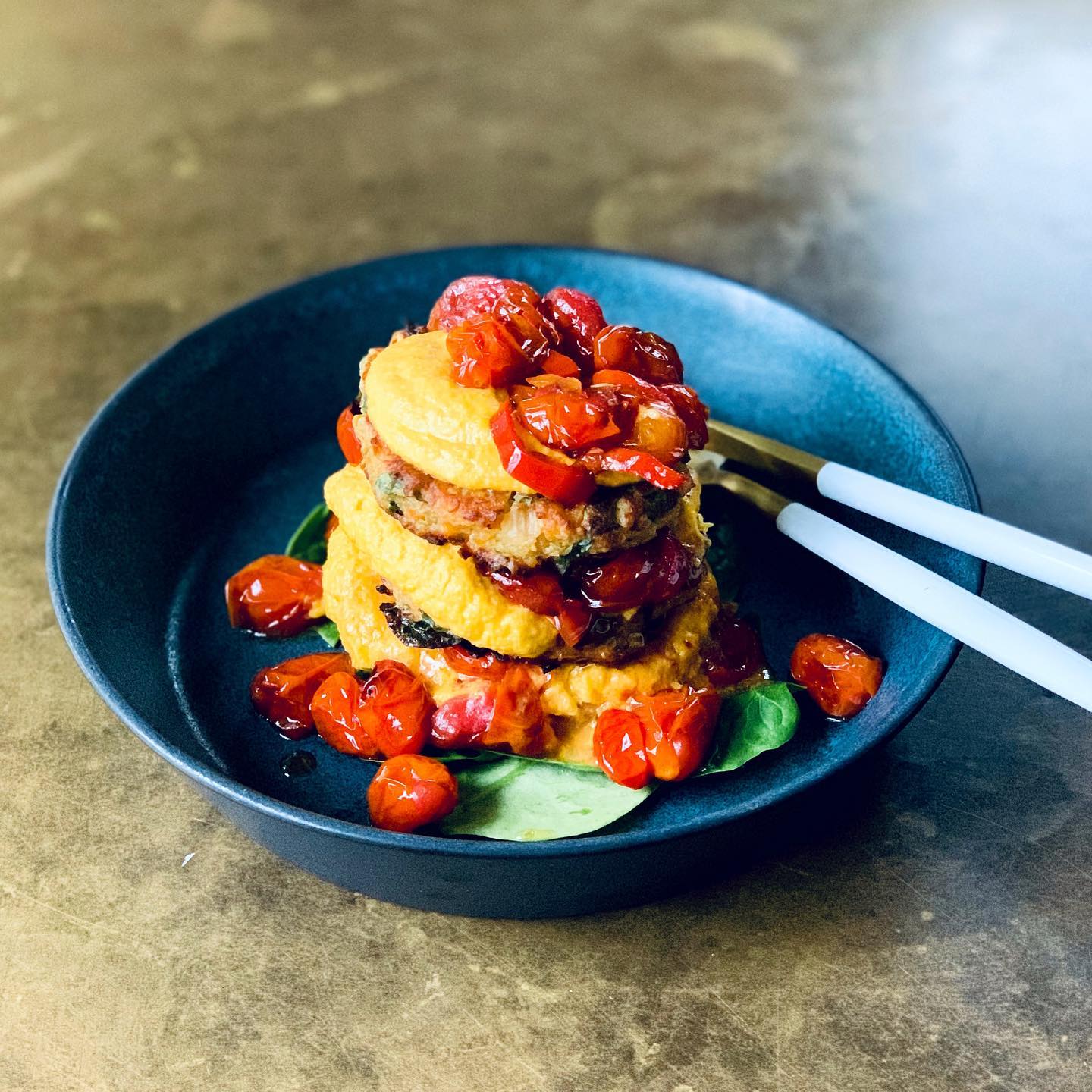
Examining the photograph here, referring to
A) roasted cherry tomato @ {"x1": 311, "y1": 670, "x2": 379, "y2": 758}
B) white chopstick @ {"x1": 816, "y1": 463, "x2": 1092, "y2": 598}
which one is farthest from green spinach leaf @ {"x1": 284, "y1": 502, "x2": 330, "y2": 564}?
white chopstick @ {"x1": 816, "y1": 463, "x2": 1092, "y2": 598}

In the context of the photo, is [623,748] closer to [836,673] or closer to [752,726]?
[752,726]

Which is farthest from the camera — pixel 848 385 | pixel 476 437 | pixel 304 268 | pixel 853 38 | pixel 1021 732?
pixel 853 38

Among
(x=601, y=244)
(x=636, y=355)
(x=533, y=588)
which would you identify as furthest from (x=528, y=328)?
(x=601, y=244)

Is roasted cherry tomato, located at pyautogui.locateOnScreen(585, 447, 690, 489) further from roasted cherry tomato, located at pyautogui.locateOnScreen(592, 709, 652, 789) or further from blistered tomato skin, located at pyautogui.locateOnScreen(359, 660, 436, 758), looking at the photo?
blistered tomato skin, located at pyautogui.locateOnScreen(359, 660, 436, 758)

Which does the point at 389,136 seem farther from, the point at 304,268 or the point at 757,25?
the point at 757,25

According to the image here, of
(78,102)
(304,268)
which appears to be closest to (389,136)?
(304,268)

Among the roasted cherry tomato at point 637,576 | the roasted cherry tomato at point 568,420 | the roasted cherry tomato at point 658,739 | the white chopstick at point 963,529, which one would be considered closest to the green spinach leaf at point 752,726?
the roasted cherry tomato at point 658,739
